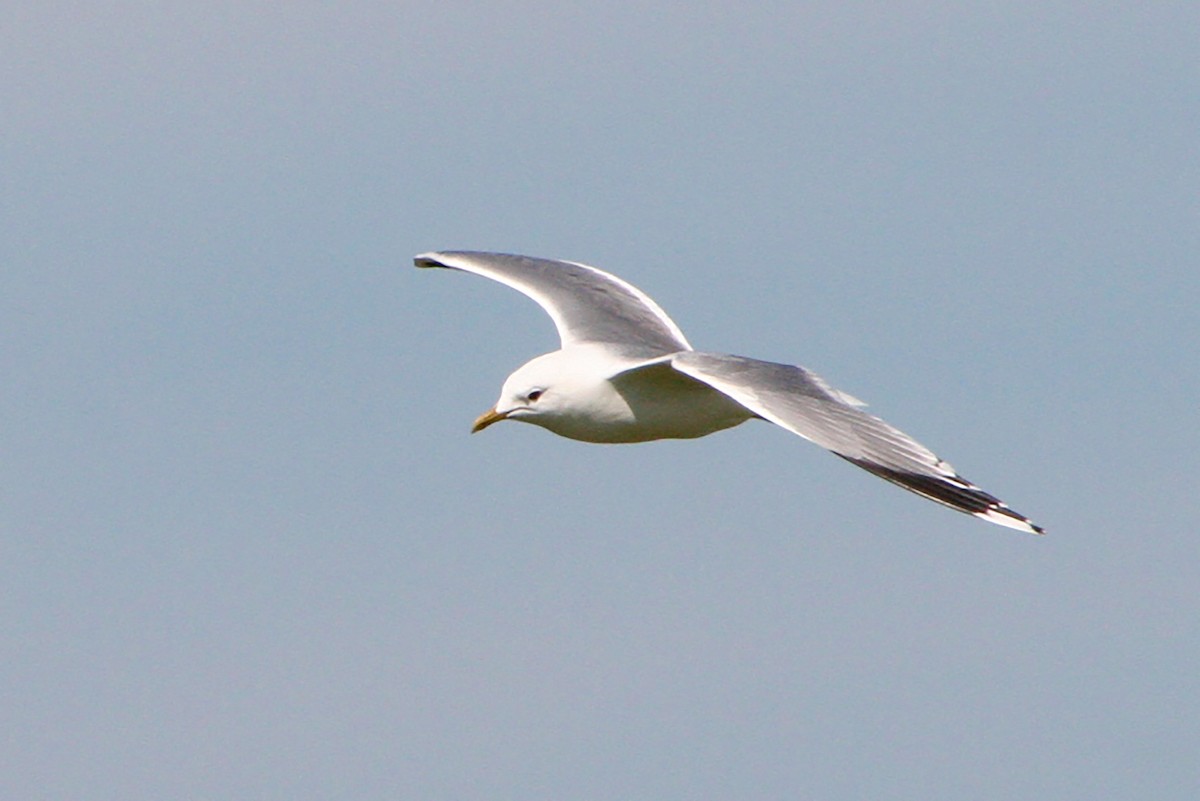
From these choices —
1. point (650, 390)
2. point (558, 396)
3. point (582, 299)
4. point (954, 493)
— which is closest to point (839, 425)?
point (954, 493)

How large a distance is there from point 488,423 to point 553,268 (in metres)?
2.69

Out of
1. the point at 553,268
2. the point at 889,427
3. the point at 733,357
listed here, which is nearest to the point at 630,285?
the point at 553,268

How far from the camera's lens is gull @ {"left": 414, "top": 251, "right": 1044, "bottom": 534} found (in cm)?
916

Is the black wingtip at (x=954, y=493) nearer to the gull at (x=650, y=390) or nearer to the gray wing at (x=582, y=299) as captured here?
the gull at (x=650, y=390)

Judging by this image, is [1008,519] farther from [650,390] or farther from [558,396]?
[558,396]

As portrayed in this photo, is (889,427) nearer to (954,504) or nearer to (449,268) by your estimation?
(954,504)

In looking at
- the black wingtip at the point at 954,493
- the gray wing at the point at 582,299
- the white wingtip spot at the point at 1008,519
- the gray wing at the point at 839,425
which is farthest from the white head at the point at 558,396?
the white wingtip spot at the point at 1008,519

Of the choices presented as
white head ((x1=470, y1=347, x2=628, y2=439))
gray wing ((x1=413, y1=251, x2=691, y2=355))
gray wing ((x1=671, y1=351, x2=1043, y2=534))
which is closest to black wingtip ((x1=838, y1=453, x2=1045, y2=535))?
gray wing ((x1=671, y1=351, x2=1043, y2=534))

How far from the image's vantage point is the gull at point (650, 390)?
30.1ft

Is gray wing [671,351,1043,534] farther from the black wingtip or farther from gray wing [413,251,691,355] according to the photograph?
gray wing [413,251,691,355]

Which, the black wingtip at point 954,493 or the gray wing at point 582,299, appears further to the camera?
the gray wing at point 582,299

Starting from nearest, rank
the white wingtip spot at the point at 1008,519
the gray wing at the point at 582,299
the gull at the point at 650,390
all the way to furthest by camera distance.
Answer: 1. the white wingtip spot at the point at 1008,519
2. the gull at the point at 650,390
3. the gray wing at the point at 582,299

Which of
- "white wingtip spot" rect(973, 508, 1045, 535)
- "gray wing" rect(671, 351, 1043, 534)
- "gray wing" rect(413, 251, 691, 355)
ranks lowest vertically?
"white wingtip spot" rect(973, 508, 1045, 535)

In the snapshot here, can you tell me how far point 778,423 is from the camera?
9195mm
